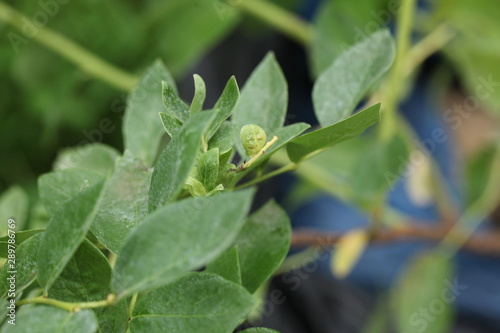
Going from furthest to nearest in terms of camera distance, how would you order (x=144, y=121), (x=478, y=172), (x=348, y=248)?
(x=478, y=172) < (x=348, y=248) < (x=144, y=121)

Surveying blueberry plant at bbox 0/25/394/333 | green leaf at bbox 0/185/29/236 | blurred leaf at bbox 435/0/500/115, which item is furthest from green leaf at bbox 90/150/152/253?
blurred leaf at bbox 435/0/500/115

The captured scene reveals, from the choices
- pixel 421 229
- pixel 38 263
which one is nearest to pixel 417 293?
pixel 421 229

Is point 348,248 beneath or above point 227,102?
beneath

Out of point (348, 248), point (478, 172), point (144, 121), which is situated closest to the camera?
point (144, 121)

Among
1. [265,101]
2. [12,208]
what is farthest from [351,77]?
[12,208]

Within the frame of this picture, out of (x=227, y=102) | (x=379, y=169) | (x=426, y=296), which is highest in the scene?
(x=227, y=102)

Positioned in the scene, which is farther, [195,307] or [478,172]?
[478,172]

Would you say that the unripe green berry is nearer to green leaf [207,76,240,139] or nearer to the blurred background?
green leaf [207,76,240,139]

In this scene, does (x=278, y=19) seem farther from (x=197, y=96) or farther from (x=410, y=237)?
(x=197, y=96)
